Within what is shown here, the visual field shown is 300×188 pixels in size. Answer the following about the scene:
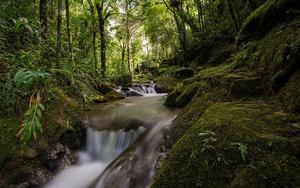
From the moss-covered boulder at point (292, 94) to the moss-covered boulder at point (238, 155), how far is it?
158 mm

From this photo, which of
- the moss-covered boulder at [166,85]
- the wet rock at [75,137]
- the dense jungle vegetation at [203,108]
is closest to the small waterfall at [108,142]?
the wet rock at [75,137]

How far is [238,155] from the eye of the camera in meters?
1.95

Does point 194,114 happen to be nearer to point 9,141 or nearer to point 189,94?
point 189,94

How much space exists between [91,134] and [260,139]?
15.4 feet

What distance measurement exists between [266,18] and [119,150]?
447 cm

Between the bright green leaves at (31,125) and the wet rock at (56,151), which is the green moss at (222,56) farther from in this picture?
the bright green leaves at (31,125)

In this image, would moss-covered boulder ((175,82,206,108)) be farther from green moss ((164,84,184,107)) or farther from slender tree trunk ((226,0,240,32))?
slender tree trunk ((226,0,240,32))

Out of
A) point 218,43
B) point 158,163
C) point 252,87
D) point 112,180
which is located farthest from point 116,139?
point 218,43

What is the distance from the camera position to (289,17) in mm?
4012

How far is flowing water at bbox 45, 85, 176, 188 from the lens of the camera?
3.75 meters

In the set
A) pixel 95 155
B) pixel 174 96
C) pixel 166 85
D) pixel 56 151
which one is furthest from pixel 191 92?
pixel 166 85

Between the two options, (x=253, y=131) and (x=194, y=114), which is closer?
(x=253, y=131)

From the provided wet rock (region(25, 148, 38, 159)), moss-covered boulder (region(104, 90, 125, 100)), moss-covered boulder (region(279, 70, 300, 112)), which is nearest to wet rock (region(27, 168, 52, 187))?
wet rock (region(25, 148, 38, 159))

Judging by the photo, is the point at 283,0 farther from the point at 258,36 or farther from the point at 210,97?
the point at 210,97
